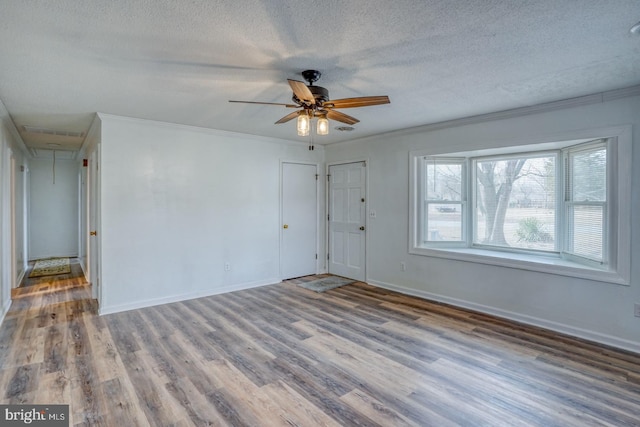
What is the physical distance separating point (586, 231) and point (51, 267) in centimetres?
901

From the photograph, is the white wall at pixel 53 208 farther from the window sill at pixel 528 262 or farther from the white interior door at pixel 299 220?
the window sill at pixel 528 262

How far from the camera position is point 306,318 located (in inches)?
154

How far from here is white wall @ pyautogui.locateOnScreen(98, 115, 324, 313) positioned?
4.09 m

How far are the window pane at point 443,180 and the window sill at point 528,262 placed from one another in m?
0.78

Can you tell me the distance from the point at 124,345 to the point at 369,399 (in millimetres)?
2347

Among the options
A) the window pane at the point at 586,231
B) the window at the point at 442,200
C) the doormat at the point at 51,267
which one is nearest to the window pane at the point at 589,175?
the window pane at the point at 586,231

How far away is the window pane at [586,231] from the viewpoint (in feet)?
11.3

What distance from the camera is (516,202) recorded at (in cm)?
434

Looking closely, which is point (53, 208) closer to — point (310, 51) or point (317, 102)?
point (317, 102)

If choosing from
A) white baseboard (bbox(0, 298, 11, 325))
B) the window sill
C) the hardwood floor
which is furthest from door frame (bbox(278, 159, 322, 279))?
white baseboard (bbox(0, 298, 11, 325))

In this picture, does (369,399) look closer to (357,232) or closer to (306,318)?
(306,318)

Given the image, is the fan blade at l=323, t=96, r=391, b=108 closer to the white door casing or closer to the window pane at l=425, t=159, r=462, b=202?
the window pane at l=425, t=159, r=462, b=202

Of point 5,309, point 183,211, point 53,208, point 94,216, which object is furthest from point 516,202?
point 53,208

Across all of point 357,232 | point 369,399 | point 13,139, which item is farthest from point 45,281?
point 369,399
